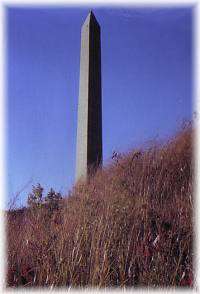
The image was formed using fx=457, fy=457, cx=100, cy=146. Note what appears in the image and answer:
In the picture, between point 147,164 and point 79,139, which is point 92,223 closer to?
point 147,164

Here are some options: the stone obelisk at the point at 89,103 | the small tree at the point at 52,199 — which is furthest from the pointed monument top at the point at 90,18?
the small tree at the point at 52,199

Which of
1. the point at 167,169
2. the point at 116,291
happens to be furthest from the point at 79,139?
the point at 116,291

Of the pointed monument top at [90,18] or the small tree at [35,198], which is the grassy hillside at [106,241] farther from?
the pointed monument top at [90,18]

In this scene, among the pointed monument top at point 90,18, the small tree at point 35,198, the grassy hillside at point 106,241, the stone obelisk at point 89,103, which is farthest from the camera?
the pointed monument top at point 90,18

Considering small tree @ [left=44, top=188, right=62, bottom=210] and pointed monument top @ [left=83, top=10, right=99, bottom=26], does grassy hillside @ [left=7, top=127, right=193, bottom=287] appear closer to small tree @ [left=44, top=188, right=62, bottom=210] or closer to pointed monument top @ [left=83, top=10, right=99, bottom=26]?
small tree @ [left=44, top=188, right=62, bottom=210]

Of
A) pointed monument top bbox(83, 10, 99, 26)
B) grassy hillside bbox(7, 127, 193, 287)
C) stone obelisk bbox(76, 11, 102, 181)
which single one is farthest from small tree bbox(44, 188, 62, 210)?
pointed monument top bbox(83, 10, 99, 26)
